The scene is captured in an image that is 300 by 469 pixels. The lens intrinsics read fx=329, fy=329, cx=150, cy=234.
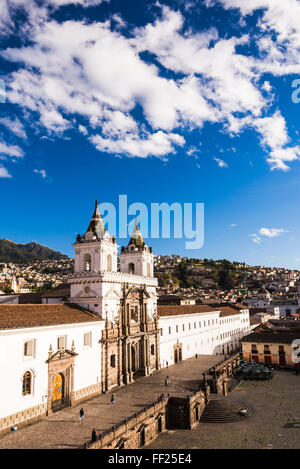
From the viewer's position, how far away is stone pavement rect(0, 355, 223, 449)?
1891cm

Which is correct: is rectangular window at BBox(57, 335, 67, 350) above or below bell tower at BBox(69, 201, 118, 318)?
below

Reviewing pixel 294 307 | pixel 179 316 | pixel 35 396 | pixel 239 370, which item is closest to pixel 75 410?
pixel 35 396

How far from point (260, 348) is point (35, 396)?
44.0 m

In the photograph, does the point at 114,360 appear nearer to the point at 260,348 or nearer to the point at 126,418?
the point at 126,418

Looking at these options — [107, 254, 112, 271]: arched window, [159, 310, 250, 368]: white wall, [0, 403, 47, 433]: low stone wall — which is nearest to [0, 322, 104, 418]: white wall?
[0, 403, 47, 433]: low stone wall

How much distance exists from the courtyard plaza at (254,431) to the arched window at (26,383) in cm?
965

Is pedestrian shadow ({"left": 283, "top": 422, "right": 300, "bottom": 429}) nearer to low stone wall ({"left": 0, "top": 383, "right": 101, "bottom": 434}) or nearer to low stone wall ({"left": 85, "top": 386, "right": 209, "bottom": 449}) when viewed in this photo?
low stone wall ({"left": 85, "top": 386, "right": 209, "bottom": 449})

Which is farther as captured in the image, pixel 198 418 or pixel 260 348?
pixel 260 348

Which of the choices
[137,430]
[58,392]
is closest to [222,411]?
[137,430]

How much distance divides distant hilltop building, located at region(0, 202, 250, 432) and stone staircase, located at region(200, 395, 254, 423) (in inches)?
332

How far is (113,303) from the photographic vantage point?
3338 centimetres

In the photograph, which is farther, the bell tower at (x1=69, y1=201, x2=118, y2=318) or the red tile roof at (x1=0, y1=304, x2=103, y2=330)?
the bell tower at (x1=69, y1=201, x2=118, y2=318)

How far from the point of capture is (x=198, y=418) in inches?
1154
